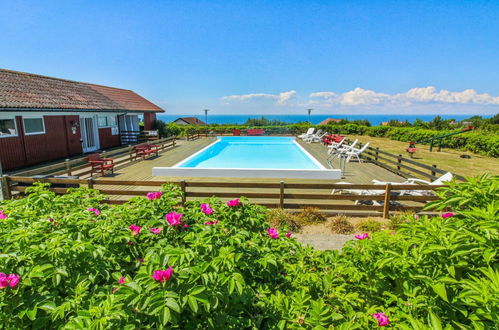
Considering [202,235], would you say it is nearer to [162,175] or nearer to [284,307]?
[284,307]

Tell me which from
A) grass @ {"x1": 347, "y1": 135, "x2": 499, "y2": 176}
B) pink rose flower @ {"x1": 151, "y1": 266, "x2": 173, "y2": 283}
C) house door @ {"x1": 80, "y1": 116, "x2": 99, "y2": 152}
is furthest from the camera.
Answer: house door @ {"x1": 80, "y1": 116, "x2": 99, "y2": 152}

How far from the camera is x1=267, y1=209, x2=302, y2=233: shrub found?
21.7ft

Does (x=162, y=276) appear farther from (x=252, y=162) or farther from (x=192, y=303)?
(x=252, y=162)

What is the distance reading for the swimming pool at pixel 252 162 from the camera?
11.5 m

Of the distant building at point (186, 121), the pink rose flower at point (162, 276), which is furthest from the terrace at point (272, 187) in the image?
the distant building at point (186, 121)

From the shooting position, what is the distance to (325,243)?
6.02 meters

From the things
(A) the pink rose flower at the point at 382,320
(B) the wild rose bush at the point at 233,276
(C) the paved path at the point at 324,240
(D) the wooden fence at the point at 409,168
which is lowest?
(C) the paved path at the point at 324,240

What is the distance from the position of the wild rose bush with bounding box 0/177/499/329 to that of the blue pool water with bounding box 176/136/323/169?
11.4m

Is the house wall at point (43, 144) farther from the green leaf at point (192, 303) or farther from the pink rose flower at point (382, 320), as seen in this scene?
the pink rose flower at point (382, 320)

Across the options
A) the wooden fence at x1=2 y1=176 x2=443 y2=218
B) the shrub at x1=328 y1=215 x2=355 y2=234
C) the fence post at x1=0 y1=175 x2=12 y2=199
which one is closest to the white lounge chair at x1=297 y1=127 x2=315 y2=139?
the wooden fence at x1=2 y1=176 x2=443 y2=218

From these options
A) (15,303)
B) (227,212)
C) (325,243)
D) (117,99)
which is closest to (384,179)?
(325,243)

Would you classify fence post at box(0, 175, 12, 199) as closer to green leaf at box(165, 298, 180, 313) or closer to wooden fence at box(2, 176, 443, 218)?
wooden fence at box(2, 176, 443, 218)

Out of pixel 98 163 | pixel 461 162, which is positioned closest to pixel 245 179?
pixel 98 163

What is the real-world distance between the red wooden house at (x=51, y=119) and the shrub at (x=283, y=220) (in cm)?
1241
